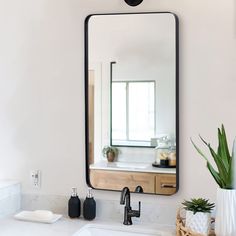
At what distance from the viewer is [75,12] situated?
2367 millimetres

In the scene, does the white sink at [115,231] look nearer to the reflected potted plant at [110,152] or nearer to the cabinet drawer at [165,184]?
the cabinet drawer at [165,184]

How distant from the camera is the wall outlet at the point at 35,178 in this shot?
246cm

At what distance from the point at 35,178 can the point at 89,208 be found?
0.43 meters

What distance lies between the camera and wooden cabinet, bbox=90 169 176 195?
7.24 ft

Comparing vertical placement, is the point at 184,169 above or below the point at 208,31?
below

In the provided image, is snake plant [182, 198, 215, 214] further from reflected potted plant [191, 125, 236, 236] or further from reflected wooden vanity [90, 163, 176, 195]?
reflected wooden vanity [90, 163, 176, 195]

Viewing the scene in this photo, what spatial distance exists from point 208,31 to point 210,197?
90 cm

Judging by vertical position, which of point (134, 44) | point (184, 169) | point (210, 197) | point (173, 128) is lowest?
point (210, 197)

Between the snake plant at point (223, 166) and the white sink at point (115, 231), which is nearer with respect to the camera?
the snake plant at point (223, 166)

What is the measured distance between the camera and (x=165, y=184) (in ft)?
7.25

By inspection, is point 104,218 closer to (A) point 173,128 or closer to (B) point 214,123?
(A) point 173,128

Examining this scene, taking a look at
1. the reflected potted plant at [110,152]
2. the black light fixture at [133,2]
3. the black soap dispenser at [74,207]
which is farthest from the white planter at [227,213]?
the black light fixture at [133,2]

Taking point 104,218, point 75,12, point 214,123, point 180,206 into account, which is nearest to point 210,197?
point 180,206

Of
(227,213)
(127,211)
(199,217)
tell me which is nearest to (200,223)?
(199,217)
